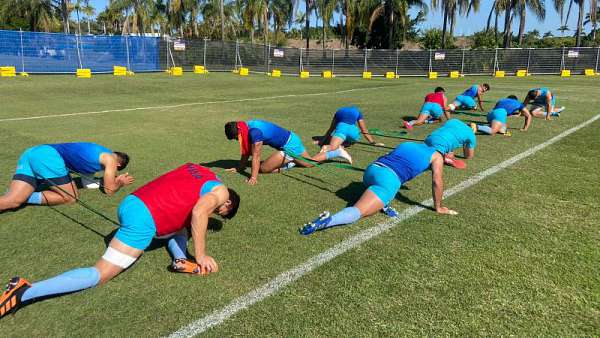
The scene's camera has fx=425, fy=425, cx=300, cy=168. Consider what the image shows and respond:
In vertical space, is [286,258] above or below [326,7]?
below

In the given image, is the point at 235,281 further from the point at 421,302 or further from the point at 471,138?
the point at 471,138

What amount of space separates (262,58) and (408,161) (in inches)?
1138

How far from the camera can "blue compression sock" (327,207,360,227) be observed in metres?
4.94

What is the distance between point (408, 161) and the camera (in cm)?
532

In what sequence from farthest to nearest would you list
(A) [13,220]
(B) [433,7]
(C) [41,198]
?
1. (B) [433,7]
2. (C) [41,198]
3. (A) [13,220]

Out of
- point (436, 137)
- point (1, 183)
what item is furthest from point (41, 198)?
point (436, 137)

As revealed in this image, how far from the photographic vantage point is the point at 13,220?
523 cm

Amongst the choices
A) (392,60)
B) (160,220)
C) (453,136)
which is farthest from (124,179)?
(392,60)

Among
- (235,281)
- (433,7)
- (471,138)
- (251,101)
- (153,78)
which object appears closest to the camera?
(235,281)

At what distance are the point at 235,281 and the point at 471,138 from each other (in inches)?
187

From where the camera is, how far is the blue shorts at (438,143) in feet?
20.4

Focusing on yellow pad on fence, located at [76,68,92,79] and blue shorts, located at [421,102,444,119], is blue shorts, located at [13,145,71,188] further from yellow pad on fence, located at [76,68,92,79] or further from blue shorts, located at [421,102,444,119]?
yellow pad on fence, located at [76,68,92,79]

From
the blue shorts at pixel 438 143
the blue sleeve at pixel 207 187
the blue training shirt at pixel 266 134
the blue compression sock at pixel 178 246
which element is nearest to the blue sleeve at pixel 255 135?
the blue training shirt at pixel 266 134

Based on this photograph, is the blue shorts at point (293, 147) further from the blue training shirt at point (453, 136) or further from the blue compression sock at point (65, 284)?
the blue compression sock at point (65, 284)
